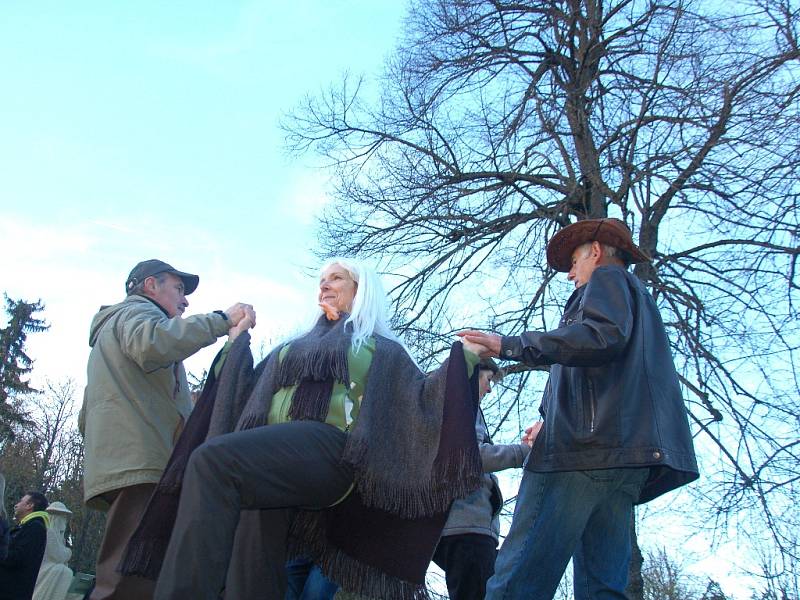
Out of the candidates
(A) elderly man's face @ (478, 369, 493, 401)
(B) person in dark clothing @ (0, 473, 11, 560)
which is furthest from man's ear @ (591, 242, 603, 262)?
(B) person in dark clothing @ (0, 473, 11, 560)

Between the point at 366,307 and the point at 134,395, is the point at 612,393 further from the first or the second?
the point at 134,395

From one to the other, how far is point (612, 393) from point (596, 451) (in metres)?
0.26

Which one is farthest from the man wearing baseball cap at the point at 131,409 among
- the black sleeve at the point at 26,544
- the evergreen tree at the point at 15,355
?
the evergreen tree at the point at 15,355

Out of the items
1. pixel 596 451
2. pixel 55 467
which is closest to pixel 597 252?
pixel 596 451

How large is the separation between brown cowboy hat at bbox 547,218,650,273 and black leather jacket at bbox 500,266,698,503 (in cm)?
37

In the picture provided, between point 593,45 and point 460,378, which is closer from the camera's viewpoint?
point 460,378

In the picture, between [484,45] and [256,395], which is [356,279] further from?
[484,45]

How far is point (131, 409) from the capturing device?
4.18 metres

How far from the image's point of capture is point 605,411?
337 centimetres

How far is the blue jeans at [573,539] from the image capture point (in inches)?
131

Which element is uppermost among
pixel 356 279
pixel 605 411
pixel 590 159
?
pixel 590 159

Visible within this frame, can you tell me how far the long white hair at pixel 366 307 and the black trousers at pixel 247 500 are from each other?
2.29 ft

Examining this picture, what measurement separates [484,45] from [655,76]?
8.44 ft

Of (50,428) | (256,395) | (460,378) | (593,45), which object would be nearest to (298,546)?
(256,395)
